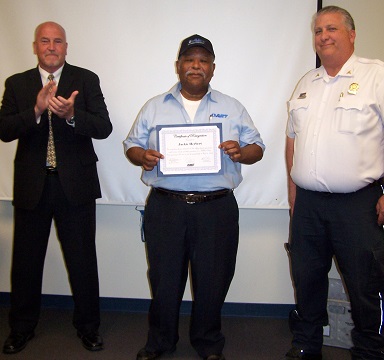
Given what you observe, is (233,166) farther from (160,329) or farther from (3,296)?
(3,296)

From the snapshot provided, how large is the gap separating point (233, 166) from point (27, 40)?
187 cm

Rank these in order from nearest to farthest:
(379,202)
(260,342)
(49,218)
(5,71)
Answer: (379,202), (49,218), (260,342), (5,71)

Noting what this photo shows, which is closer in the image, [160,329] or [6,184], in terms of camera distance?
[160,329]

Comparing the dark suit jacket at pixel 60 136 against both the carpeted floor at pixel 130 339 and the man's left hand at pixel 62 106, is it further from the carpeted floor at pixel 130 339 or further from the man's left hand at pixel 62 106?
the carpeted floor at pixel 130 339

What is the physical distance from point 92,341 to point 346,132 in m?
2.10

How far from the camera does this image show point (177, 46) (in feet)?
9.71

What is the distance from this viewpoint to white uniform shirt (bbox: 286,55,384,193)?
213cm

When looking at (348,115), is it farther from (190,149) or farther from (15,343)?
(15,343)

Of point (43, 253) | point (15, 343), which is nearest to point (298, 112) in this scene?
point (43, 253)

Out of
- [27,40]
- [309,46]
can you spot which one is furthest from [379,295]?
[27,40]

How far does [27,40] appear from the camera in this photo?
3002mm

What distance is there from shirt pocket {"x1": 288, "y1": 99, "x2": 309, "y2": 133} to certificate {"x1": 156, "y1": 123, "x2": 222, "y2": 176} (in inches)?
19.7

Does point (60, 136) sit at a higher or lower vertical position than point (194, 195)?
higher

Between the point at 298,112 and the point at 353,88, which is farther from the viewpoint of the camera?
A: the point at 298,112
